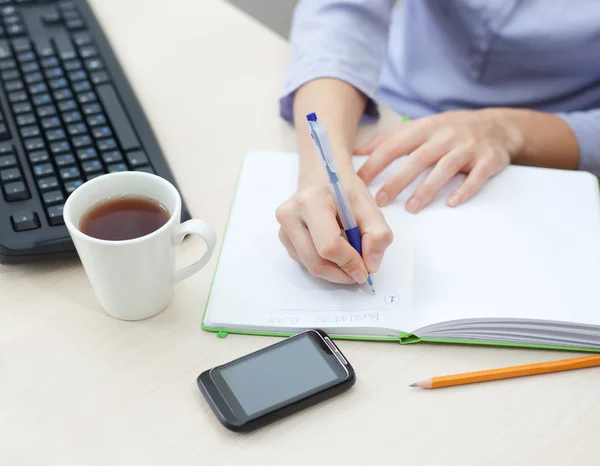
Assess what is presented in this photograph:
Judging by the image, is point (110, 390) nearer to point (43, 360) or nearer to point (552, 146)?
point (43, 360)

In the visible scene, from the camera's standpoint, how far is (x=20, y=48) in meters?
0.83

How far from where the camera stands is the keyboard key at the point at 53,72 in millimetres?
789

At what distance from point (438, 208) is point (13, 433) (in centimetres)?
42

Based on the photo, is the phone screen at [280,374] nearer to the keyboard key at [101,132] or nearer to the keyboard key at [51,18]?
the keyboard key at [101,132]

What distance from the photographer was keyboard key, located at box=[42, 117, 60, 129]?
72 centimetres

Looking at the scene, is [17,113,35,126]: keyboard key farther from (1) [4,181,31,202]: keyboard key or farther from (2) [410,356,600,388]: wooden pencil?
(2) [410,356,600,388]: wooden pencil

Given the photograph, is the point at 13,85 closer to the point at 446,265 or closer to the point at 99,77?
the point at 99,77

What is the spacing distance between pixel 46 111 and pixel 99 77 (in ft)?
0.27

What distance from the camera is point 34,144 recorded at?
0.70m

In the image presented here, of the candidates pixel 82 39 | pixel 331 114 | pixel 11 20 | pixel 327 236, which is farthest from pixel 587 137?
pixel 11 20

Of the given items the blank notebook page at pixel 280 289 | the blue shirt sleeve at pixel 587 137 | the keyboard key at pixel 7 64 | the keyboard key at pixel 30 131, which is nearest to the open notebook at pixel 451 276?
the blank notebook page at pixel 280 289

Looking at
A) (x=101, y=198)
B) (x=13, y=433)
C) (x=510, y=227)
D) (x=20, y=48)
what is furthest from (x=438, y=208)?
(x=20, y=48)

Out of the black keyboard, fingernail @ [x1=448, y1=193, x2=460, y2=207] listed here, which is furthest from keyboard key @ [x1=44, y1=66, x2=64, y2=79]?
fingernail @ [x1=448, y1=193, x2=460, y2=207]

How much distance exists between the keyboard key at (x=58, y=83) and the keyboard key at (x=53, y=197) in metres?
0.18
